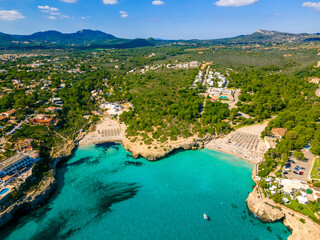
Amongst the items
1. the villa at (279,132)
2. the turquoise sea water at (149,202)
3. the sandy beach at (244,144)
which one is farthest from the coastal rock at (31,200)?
the villa at (279,132)

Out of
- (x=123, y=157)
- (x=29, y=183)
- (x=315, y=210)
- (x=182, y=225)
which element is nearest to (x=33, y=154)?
(x=29, y=183)

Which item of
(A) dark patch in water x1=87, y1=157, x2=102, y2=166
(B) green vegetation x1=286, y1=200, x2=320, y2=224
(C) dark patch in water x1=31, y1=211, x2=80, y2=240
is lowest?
(C) dark patch in water x1=31, y1=211, x2=80, y2=240

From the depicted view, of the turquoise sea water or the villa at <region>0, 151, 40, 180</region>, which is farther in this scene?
the villa at <region>0, 151, 40, 180</region>

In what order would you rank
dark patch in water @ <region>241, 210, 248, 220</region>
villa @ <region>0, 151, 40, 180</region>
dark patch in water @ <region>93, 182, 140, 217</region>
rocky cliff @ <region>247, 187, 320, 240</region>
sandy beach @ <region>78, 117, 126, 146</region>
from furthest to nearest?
sandy beach @ <region>78, 117, 126, 146</region>
villa @ <region>0, 151, 40, 180</region>
dark patch in water @ <region>93, 182, 140, 217</region>
dark patch in water @ <region>241, 210, 248, 220</region>
rocky cliff @ <region>247, 187, 320, 240</region>

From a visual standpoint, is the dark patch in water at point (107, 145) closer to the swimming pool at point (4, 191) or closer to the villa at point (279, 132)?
the swimming pool at point (4, 191)

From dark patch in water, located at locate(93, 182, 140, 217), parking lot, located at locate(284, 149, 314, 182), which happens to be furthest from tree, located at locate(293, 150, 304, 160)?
dark patch in water, located at locate(93, 182, 140, 217)

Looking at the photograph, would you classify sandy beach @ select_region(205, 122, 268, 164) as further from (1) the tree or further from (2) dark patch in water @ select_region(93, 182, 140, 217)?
(2) dark patch in water @ select_region(93, 182, 140, 217)

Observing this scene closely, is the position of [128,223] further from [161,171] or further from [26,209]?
[26,209]

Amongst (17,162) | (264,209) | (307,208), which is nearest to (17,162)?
(17,162)
